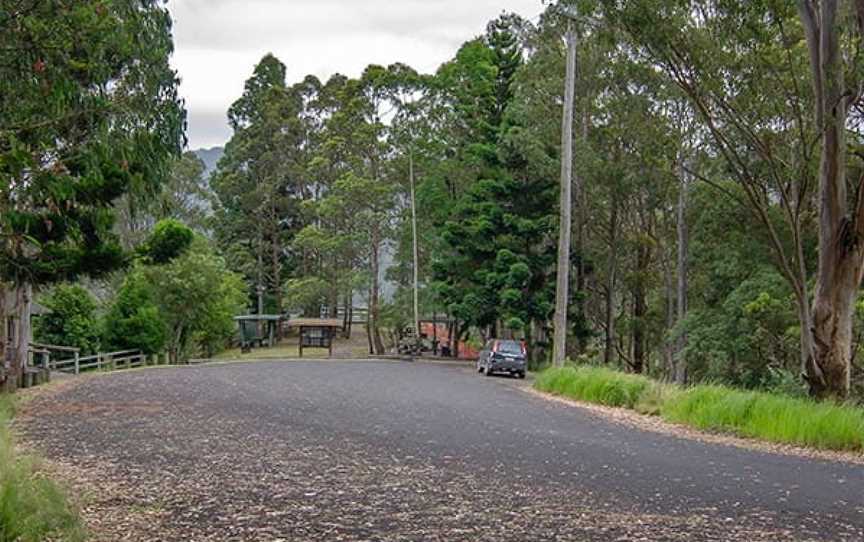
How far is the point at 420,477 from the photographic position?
8.92 meters

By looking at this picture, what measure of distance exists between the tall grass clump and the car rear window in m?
7.18

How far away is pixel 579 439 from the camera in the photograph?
40.9 ft

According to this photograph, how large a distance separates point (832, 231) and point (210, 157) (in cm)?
6485

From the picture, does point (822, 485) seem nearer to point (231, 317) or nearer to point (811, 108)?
point (811, 108)

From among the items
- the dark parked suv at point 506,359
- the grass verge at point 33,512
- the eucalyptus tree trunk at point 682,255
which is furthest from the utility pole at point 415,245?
the grass verge at point 33,512

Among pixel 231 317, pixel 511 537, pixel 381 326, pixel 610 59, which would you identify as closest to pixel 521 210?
pixel 610 59

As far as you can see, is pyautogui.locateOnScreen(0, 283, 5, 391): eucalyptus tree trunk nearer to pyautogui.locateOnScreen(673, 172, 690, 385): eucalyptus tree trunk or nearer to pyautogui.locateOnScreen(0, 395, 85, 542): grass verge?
pyautogui.locateOnScreen(0, 395, 85, 542): grass verge

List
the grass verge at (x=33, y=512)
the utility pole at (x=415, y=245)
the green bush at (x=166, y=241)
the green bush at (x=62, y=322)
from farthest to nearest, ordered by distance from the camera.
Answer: the utility pole at (x=415, y=245) → the green bush at (x=62, y=322) → the green bush at (x=166, y=241) → the grass verge at (x=33, y=512)

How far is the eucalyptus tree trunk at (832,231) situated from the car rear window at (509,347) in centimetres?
1623

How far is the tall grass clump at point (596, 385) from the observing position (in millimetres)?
18469

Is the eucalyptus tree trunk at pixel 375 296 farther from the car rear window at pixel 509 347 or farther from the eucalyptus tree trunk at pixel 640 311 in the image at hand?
the car rear window at pixel 509 347

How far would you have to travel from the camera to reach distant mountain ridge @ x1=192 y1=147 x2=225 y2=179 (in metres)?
62.7

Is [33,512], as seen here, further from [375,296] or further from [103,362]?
[375,296]

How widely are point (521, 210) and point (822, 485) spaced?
30797 mm
